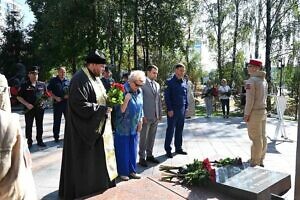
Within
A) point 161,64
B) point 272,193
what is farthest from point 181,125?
point 161,64

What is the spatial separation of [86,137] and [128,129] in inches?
45.4

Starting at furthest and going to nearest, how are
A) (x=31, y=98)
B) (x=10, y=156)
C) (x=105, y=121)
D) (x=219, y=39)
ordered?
1. (x=219, y=39)
2. (x=31, y=98)
3. (x=105, y=121)
4. (x=10, y=156)

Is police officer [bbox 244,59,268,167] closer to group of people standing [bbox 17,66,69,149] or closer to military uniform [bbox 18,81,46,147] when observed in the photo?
group of people standing [bbox 17,66,69,149]

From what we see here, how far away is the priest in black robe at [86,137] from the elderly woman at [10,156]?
201 centimetres

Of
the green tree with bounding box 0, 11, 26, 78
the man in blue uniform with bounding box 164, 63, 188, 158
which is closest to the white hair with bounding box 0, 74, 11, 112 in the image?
the man in blue uniform with bounding box 164, 63, 188, 158

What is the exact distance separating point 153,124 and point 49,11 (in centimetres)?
1922

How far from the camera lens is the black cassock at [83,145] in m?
4.54

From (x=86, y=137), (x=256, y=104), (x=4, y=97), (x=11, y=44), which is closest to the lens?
(x=4, y=97)

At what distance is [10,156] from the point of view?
237 cm

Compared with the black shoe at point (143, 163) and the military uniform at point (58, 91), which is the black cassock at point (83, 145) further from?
the military uniform at point (58, 91)

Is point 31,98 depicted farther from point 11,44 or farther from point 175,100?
point 11,44

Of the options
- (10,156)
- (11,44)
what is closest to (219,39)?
(11,44)

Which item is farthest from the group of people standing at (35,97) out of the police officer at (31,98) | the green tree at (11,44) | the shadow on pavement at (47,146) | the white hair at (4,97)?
the green tree at (11,44)

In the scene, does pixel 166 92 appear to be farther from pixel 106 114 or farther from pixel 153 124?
pixel 106 114
